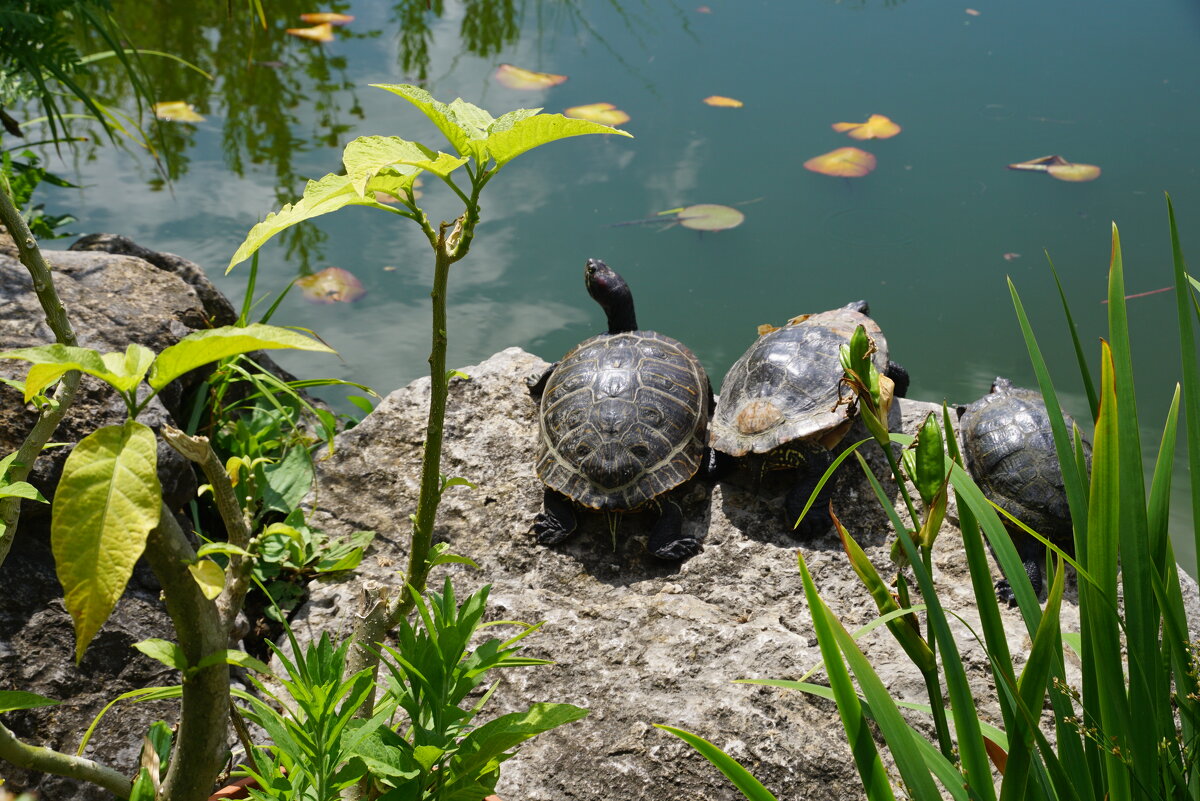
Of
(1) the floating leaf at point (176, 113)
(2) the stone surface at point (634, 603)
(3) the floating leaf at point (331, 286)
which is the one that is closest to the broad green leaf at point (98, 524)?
(2) the stone surface at point (634, 603)

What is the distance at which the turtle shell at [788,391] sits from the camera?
211cm

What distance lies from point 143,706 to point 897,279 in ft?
8.80

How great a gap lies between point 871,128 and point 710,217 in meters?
0.92

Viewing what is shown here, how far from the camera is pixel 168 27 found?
14.8ft

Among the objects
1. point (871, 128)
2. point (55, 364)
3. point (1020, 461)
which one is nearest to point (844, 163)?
point (871, 128)

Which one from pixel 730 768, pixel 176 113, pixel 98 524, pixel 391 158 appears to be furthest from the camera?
pixel 176 113

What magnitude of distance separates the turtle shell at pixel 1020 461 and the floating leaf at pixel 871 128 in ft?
6.17

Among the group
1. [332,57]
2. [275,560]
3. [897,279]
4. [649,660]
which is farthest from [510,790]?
[332,57]

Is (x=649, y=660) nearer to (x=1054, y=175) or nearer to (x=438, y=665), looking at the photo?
(x=438, y=665)

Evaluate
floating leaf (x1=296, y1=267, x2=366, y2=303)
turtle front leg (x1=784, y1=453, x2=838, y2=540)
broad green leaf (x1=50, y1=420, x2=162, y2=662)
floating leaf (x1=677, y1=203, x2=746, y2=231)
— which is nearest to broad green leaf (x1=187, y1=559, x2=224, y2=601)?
broad green leaf (x1=50, y1=420, x2=162, y2=662)

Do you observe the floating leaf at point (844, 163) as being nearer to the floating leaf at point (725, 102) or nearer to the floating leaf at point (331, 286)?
the floating leaf at point (725, 102)

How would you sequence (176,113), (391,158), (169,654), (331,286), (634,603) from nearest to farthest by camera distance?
(391,158)
(169,654)
(634,603)
(331,286)
(176,113)

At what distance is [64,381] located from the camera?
0.75 m

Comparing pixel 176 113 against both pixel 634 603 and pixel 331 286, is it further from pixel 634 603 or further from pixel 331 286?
pixel 634 603
